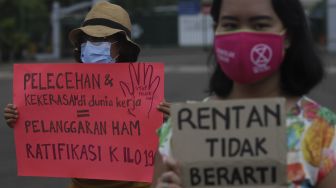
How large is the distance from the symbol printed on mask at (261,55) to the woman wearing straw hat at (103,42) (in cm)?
168

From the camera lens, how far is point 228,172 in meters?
2.20

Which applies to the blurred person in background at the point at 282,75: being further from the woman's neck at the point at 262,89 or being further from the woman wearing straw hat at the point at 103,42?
the woman wearing straw hat at the point at 103,42

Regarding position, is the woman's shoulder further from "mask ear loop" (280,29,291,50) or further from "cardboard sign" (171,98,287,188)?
"mask ear loop" (280,29,291,50)

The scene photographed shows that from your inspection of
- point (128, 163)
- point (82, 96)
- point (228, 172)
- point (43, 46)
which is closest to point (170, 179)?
point (228, 172)

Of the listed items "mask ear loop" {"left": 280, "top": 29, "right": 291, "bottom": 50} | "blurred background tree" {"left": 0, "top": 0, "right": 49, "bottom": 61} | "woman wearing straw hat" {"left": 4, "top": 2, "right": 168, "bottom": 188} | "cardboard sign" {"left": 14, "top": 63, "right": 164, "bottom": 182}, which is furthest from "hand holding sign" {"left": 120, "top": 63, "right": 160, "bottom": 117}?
"blurred background tree" {"left": 0, "top": 0, "right": 49, "bottom": 61}

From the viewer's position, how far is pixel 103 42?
3926mm

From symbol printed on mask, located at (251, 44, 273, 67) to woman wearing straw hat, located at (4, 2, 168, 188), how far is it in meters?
1.68

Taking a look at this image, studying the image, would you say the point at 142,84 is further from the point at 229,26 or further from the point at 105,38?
the point at 229,26

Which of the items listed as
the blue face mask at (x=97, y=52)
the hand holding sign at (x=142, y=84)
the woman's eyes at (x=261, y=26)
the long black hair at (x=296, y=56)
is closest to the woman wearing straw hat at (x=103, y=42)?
the blue face mask at (x=97, y=52)

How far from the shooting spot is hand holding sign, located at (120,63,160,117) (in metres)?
3.91

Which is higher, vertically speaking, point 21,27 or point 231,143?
point 231,143

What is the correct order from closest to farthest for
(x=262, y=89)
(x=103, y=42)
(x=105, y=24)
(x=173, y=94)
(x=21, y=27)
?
(x=262, y=89)
(x=103, y=42)
(x=105, y=24)
(x=173, y=94)
(x=21, y=27)

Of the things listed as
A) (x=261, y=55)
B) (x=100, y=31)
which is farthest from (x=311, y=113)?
(x=100, y=31)

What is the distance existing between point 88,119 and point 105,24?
0.48 meters
